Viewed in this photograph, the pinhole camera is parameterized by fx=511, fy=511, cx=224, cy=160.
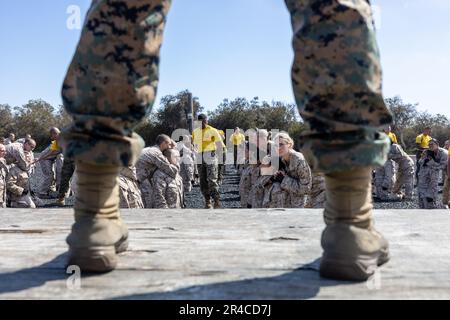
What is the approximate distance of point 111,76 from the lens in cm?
133

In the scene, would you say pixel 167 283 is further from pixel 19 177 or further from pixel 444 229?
pixel 19 177

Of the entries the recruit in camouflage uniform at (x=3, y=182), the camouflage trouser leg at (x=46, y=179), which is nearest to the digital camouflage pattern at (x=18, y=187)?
the recruit in camouflage uniform at (x=3, y=182)

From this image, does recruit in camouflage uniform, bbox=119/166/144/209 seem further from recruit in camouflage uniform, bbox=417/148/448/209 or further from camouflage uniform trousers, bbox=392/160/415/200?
camouflage uniform trousers, bbox=392/160/415/200

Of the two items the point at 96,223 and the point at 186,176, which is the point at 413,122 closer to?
the point at 186,176

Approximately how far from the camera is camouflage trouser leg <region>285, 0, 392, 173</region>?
4.17 ft

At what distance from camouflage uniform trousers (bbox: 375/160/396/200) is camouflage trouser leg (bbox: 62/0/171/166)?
1226cm

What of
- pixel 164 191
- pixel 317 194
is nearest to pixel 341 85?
pixel 317 194

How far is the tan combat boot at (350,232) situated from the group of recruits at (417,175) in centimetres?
977

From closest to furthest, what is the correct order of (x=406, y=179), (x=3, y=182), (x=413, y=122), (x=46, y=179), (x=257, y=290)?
1. (x=257, y=290)
2. (x=3, y=182)
3. (x=406, y=179)
4. (x=46, y=179)
5. (x=413, y=122)

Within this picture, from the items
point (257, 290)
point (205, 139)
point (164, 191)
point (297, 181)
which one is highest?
point (205, 139)

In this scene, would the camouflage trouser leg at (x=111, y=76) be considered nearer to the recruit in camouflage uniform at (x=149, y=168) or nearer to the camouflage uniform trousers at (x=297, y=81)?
the camouflage uniform trousers at (x=297, y=81)

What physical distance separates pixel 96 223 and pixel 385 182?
12620 millimetres
